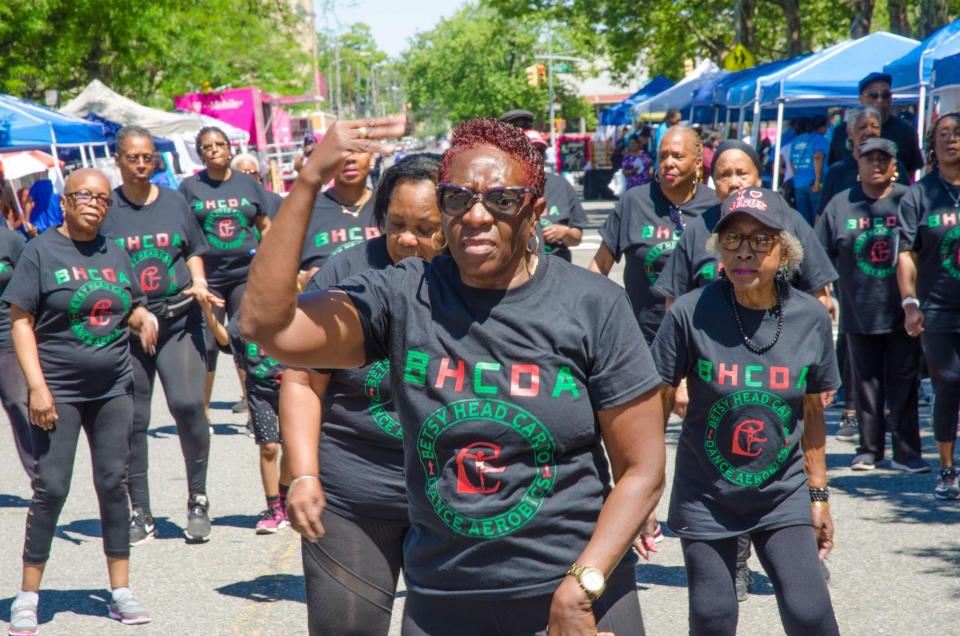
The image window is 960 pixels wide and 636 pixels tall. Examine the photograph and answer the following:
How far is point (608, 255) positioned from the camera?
21.9 ft

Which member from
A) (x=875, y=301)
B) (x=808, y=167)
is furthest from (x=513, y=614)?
(x=808, y=167)

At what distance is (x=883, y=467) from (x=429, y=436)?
6.10 metres

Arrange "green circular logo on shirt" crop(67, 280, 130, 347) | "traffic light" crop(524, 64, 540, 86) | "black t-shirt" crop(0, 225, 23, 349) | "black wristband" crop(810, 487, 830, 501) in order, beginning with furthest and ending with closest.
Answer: "traffic light" crop(524, 64, 540, 86) < "black t-shirt" crop(0, 225, 23, 349) < "green circular logo on shirt" crop(67, 280, 130, 347) < "black wristband" crop(810, 487, 830, 501)

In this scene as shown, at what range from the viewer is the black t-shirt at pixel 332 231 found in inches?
204

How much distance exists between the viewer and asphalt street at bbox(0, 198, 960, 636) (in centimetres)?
559

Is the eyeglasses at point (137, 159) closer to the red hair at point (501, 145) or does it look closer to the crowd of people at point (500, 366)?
the crowd of people at point (500, 366)

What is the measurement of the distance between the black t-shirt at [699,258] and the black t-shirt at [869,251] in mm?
2461

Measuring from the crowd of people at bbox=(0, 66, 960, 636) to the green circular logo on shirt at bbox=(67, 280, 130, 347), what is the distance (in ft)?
0.04

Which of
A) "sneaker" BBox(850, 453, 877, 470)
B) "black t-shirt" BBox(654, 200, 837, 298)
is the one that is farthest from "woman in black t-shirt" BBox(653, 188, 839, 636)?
"sneaker" BBox(850, 453, 877, 470)

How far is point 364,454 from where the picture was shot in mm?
3900

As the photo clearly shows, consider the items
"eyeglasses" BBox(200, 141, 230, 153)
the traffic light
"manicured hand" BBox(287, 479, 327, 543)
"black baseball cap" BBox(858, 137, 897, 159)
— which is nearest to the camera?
"manicured hand" BBox(287, 479, 327, 543)

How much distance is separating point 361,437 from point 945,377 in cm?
448

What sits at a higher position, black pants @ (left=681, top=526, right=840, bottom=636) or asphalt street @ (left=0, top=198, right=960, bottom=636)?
black pants @ (left=681, top=526, right=840, bottom=636)

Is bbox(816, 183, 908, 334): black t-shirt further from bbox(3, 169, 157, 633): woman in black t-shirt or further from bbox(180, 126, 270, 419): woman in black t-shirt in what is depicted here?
bbox(3, 169, 157, 633): woman in black t-shirt
